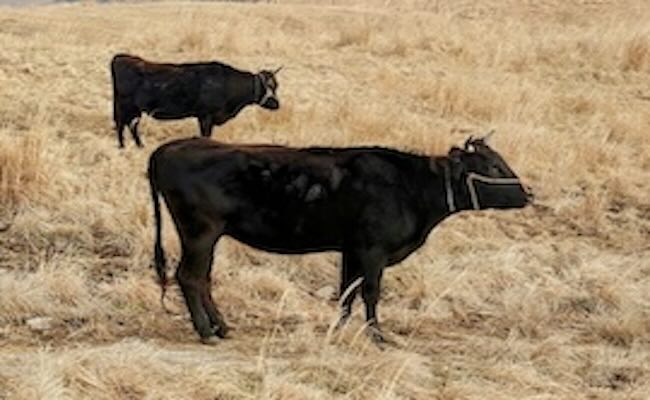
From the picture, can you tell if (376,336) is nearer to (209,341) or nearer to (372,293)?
(372,293)

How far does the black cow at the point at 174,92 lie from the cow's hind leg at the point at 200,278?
16.0ft

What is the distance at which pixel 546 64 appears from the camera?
1692 centimetres

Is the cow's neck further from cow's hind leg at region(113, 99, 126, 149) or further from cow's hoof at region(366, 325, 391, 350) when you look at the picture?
cow's hind leg at region(113, 99, 126, 149)

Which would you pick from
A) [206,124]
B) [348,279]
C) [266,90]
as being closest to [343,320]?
[348,279]

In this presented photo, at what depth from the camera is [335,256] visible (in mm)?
8328

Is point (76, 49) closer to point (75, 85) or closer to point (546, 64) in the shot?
point (75, 85)

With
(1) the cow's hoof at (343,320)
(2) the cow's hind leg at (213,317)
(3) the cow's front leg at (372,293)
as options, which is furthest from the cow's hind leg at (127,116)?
(3) the cow's front leg at (372,293)

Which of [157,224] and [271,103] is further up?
[157,224]

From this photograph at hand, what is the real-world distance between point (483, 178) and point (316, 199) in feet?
3.54

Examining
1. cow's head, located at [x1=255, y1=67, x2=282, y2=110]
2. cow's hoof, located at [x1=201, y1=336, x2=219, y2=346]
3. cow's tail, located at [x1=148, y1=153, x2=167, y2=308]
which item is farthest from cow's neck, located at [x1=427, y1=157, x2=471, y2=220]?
cow's head, located at [x1=255, y1=67, x2=282, y2=110]

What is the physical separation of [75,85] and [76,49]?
179cm

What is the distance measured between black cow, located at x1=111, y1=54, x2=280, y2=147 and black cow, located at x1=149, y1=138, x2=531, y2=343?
15.8 feet

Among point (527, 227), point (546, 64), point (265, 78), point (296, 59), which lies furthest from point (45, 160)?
point (546, 64)

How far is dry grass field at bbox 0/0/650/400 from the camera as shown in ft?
17.9
